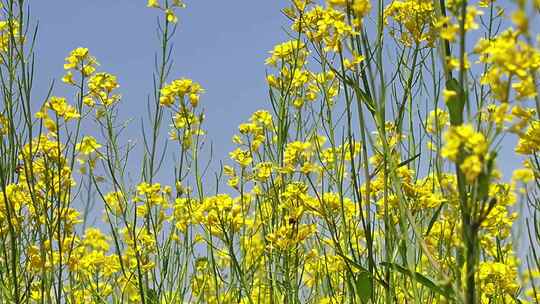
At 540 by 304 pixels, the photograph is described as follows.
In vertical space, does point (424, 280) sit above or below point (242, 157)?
below

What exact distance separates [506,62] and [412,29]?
3.52 ft

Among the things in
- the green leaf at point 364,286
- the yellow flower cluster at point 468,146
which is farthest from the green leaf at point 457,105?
the green leaf at point 364,286

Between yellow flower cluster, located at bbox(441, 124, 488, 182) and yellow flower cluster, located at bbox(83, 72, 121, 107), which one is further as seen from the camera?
yellow flower cluster, located at bbox(83, 72, 121, 107)

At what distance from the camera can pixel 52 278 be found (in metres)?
2.01

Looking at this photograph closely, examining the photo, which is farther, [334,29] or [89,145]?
[89,145]

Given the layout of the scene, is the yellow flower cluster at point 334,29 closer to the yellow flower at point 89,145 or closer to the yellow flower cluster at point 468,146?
the yellow flower cluster at point 468,146

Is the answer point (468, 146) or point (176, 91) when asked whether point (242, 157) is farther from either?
point (468, 146)

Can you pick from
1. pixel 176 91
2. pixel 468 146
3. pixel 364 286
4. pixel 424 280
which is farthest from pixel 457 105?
pixel 176 91

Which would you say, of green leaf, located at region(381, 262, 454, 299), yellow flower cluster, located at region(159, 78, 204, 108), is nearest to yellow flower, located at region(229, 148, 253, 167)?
yellow flower cluster, located at region(159, 78, 204, 108)

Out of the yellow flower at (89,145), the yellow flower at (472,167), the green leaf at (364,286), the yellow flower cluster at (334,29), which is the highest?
the yellow flower at (89,145)

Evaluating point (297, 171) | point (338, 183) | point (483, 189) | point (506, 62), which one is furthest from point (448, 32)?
point (297, 171)

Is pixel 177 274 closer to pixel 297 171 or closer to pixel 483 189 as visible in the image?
pixel 297 171

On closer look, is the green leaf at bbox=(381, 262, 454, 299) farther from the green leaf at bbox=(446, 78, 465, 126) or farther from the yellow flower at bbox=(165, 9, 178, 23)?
the yellow flower at bbox=(165, 9, 178, 23)

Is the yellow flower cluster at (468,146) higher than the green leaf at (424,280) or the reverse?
higher
